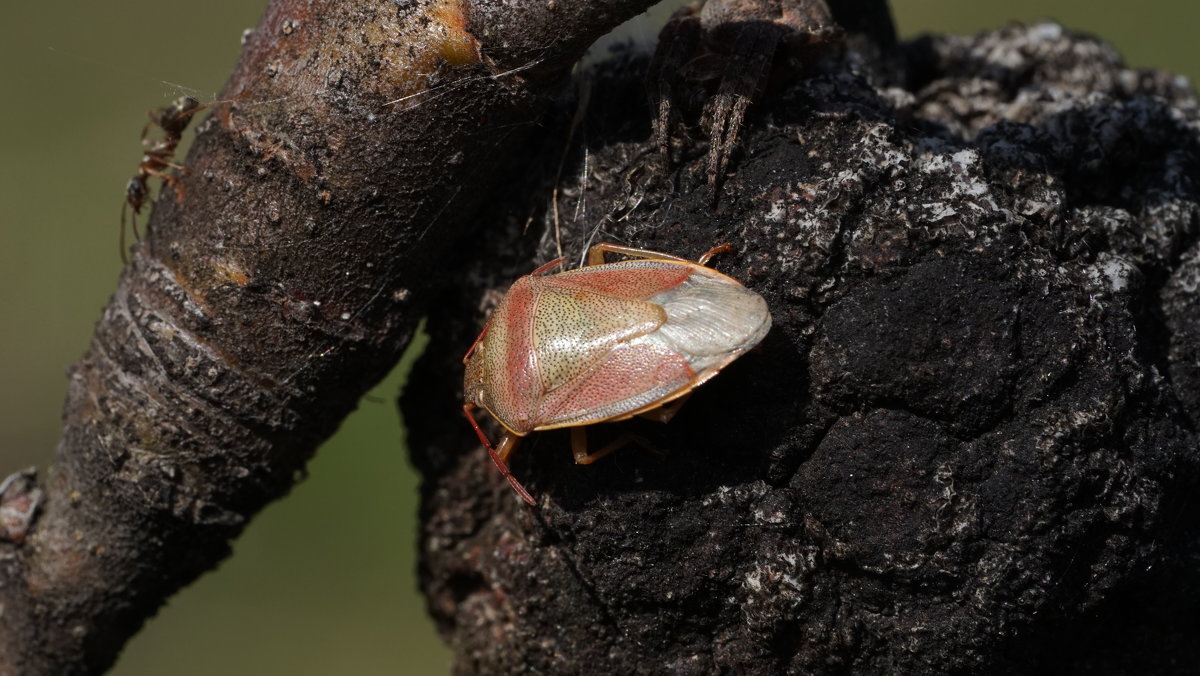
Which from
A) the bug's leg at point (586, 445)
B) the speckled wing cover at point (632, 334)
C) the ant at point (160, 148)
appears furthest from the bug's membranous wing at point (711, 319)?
the ant at point (160, 148)

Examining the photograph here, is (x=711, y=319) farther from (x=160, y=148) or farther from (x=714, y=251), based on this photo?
(x=160, y=148)

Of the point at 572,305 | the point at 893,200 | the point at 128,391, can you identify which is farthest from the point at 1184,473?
the point at 128,391

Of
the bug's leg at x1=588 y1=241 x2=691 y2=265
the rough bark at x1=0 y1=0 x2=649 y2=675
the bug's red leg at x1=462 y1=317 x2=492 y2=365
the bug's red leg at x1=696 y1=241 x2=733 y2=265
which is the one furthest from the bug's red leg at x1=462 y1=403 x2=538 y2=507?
the bug's red leg at x1=696 y1=241 x2=733 y2=265

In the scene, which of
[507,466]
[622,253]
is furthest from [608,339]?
[507,466]

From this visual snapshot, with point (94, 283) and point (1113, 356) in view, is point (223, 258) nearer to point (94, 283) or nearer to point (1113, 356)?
point (1113, 356)

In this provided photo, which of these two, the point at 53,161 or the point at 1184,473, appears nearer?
the point at 1184,473

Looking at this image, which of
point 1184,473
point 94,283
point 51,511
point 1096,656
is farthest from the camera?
point 94,283
